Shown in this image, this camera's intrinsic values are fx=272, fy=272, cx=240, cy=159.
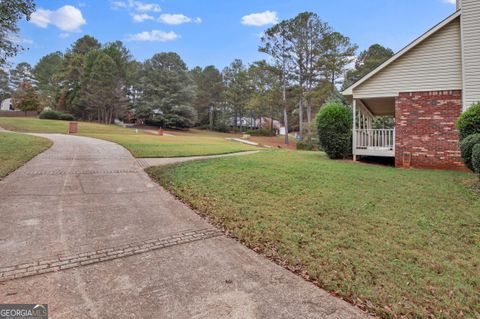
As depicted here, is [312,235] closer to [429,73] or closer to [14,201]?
[14,201]

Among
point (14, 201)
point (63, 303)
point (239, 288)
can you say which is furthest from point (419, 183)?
point (14, 201)

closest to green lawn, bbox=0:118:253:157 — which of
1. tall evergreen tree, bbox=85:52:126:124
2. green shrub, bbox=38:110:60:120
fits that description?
green shrub, bbox=38:110:60:120

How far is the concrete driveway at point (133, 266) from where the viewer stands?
2340mm

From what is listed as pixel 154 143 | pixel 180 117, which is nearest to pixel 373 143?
pixel 154 143

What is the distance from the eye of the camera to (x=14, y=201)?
15.8 feet

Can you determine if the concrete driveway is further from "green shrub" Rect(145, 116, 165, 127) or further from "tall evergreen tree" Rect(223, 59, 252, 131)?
"tall evergreen tree" Rect(223, 59, 252, 131)

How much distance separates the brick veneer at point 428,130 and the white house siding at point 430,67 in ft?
1.02

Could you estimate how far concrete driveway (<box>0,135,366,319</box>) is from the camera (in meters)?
2.34

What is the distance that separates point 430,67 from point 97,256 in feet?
37.0

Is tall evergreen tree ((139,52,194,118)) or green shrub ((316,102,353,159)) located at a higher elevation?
tall evergreen tree ((139,52,194,118))

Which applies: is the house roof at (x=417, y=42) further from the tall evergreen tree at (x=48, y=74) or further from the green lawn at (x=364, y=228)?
the tall evergreen tree at (x=48, y=74)

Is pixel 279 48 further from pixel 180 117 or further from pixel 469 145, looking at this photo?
pixel 469 145

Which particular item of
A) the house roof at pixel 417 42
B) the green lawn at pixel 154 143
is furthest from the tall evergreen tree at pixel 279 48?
the house roof at pixel 417 42

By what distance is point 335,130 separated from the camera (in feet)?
36.9
